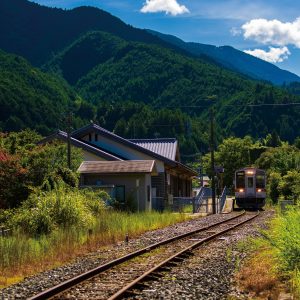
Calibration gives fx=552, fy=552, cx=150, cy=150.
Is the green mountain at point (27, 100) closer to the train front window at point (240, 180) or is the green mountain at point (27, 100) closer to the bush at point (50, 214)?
the train front window at point (240, 180)

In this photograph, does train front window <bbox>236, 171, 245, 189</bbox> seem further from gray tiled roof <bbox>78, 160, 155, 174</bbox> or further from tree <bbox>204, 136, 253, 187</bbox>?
tree <bbox>204, 136, 253, 187</bbox>

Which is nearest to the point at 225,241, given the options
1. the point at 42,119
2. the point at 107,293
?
the point at 107,293

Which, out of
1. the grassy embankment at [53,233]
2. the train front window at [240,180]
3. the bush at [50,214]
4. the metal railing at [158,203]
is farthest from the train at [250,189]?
the bush at [50,214]

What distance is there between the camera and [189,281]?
952 cm

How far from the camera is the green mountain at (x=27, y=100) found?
321 ft

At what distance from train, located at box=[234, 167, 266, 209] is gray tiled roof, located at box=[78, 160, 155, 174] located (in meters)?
11.4

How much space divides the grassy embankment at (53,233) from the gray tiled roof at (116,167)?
28.4ft

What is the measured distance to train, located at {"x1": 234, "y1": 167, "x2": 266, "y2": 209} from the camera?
1593 inches

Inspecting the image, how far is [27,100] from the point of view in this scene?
10244 centimetres

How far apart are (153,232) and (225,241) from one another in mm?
4133

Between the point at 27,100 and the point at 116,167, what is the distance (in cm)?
7493

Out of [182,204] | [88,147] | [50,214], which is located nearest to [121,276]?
[50,214]

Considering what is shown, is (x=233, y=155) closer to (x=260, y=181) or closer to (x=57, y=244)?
(x=260, y=181)

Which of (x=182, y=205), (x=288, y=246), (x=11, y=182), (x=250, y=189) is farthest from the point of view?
(x=250, y=189)
